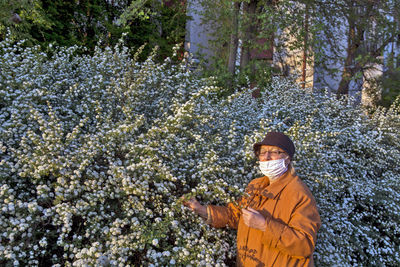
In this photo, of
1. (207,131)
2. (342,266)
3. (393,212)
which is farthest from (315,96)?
(342,266)

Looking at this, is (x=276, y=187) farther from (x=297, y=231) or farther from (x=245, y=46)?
(x=245, y=46)

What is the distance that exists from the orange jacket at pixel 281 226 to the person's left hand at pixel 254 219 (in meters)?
0.04

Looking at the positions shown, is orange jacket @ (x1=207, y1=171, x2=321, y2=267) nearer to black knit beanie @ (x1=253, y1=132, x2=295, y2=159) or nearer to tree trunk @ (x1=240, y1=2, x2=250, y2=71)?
black knit beanie @ (x1=253, y1=132, x2=295, y2=159)

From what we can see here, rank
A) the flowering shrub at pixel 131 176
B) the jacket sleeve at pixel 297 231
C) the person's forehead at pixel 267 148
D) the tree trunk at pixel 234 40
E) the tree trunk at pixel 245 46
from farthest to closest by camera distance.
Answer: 1. the tree trunk at pixel 245 46
2. the tree trunk at pixel 234 40
3. the person's forehead at pixel 267 148
4. the flowering shrub at pixel 131 176
5. the jacket sleeve at pixel 297 231

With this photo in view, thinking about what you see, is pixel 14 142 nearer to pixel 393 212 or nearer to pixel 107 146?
pixel 107 146

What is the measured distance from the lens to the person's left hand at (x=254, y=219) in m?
2.48

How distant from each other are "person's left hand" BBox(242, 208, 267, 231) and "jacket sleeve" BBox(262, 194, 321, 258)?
0.03 m

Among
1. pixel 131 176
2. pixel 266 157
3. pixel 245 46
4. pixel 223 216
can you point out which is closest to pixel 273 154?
pixel 266 157

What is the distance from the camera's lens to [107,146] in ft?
10.3

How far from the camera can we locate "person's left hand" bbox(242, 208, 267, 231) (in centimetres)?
248

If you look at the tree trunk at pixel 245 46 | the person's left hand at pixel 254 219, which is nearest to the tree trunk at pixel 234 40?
the tree trunk at pixel 245 46

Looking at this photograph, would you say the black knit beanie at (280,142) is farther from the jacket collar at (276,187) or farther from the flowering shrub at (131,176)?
the flowering shrub at (131,176)

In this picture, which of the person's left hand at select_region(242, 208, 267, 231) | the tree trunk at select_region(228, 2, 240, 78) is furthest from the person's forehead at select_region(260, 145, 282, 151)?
the tree trunk at select_region(228, 2, 240, 78)

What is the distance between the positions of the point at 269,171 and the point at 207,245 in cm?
74
